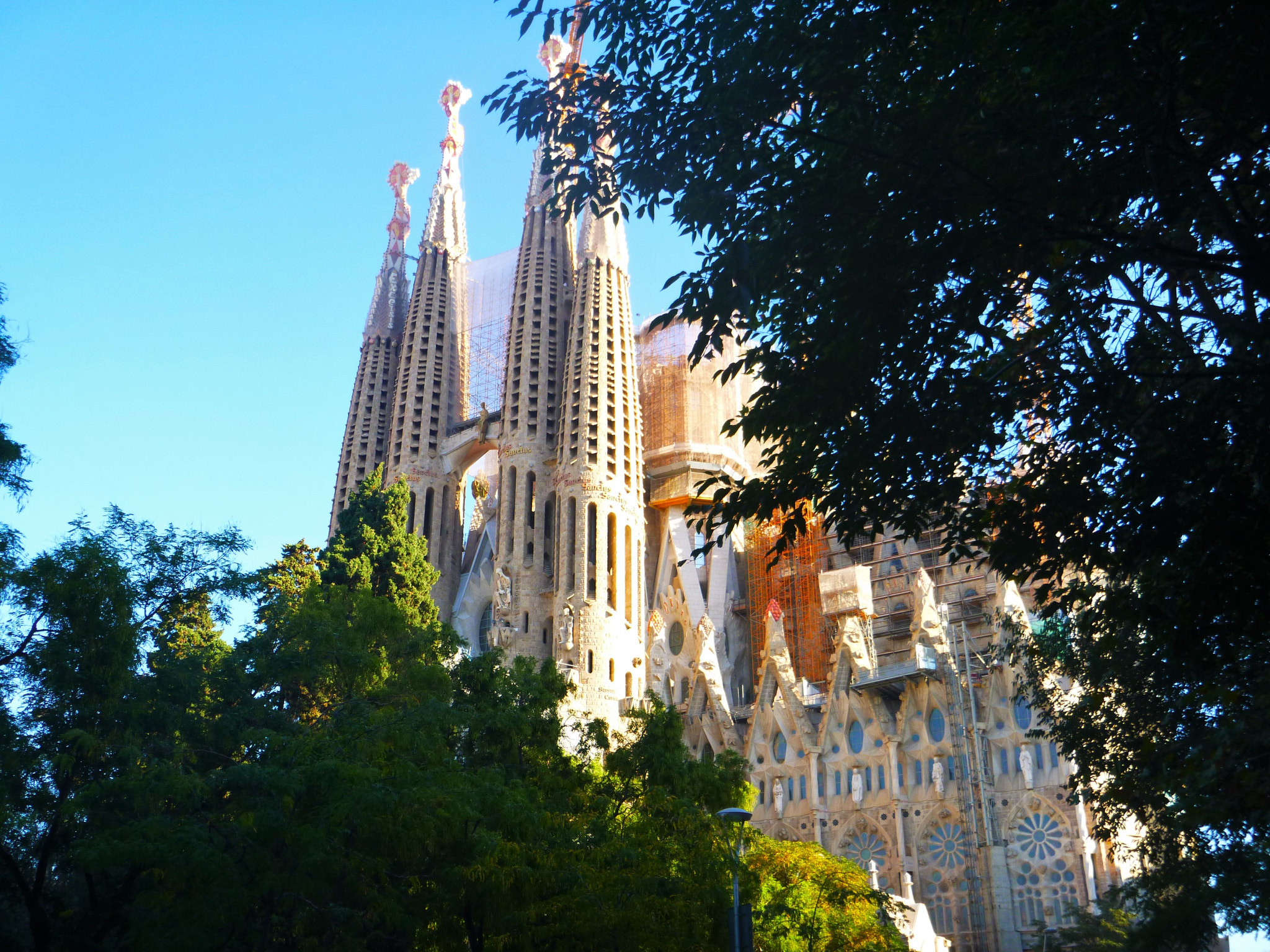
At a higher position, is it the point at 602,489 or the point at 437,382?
the point at 437,382

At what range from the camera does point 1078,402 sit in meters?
9.68

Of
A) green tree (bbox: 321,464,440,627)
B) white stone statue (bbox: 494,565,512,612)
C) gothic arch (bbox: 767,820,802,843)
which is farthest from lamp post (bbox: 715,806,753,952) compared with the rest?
white stone statue (bbox: 494,565,512,612)

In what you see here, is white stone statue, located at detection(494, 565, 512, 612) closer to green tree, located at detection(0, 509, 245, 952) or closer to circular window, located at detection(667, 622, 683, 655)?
circular window, located at detection(667, 622, 683, 655)

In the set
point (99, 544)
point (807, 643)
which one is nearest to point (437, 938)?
point (99, 544)

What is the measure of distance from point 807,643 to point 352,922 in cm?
3415

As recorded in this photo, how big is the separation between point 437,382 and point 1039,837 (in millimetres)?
32793

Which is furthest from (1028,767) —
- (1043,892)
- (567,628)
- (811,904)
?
(567,628)

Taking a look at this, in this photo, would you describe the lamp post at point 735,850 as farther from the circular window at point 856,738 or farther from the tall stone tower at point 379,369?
the tall stone tower at point 379,369

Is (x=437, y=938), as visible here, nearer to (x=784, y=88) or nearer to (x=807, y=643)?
(x=784, y=88)

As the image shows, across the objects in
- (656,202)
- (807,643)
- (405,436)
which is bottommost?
(656,202)

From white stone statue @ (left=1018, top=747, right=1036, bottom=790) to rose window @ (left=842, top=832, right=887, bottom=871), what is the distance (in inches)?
195

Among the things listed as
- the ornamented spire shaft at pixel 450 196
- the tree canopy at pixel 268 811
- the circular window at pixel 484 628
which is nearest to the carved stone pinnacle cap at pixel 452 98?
the ornamented spire shaft at pixel 450 196

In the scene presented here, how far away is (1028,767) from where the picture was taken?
34469mm

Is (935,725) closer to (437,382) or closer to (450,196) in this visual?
(437,382)
